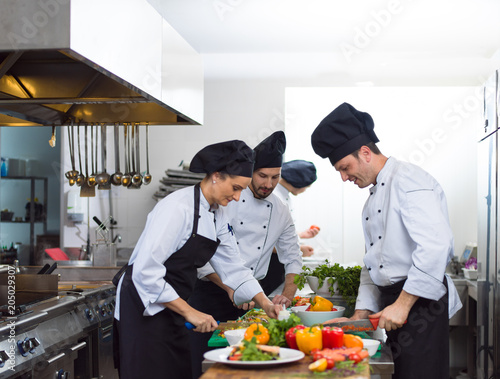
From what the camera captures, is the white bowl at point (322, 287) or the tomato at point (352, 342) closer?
the tomato at point (352, 342)

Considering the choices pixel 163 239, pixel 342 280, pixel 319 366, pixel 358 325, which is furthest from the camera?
pixel 342 280

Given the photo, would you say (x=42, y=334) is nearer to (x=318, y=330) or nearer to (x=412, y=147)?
(x=318, y=330)

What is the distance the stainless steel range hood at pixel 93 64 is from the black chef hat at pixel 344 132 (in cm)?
76

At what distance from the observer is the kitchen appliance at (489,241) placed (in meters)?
3.99

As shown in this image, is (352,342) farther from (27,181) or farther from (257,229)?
(27,181)

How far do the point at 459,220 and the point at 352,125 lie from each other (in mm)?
3550

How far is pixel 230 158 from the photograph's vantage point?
2393 mm

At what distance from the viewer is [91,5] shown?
6.18ft

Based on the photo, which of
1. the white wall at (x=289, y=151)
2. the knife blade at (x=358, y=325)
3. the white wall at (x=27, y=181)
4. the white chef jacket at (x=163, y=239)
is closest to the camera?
the knife blade at (x=358, y=325)

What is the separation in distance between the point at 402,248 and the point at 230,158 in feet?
2.54

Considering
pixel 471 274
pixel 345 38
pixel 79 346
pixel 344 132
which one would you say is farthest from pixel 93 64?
pixel 471 274

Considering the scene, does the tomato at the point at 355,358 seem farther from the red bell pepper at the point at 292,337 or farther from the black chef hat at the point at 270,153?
the black chef hat at the point at 270,153

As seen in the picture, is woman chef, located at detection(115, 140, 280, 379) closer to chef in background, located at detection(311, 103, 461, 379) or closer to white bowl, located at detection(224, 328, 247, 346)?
A: white bowl, located at detection(224, 328, 247, 346)

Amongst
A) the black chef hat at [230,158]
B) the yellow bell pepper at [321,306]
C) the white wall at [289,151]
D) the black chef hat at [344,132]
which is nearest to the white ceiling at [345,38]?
the white wall at [289,151]
